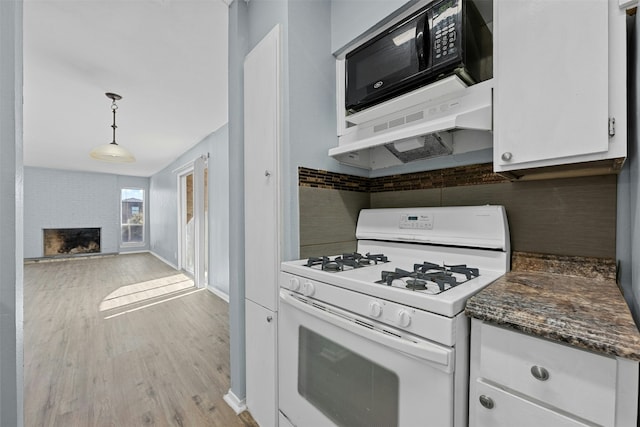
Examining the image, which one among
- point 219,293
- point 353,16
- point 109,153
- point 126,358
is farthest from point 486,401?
point 109,153

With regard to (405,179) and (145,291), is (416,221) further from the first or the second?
(145,291)

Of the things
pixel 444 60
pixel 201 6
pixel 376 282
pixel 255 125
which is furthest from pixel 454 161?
pixel 201 6

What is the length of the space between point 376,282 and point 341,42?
1.39 meters

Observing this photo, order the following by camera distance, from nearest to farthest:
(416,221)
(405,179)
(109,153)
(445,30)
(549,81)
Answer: (549,81) → (445,30) → (416,221) → (405,179) → (109,153)

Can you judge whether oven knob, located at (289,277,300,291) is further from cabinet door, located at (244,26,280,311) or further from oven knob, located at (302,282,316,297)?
cabinet door, located at (244,26,280,311)

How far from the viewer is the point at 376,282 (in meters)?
0.96

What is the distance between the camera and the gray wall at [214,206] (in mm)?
3942

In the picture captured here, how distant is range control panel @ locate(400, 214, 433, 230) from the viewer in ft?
4.58

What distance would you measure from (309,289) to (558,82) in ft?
3.67

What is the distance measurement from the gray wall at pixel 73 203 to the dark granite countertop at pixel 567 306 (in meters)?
10.0

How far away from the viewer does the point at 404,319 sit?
0.81 m

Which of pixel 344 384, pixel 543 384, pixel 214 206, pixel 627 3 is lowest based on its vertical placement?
pixel 344 384

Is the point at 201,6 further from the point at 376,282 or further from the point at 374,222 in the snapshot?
the point at 376,282

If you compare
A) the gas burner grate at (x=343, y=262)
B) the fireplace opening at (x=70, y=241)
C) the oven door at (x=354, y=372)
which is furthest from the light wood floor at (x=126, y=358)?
the fireplace opening at (x=70, y=241)
